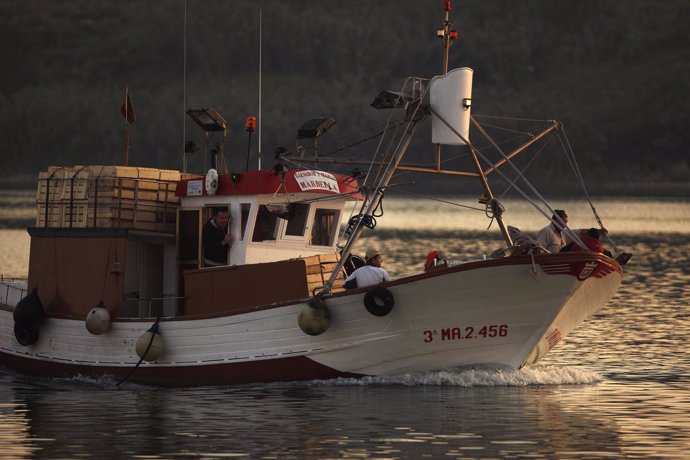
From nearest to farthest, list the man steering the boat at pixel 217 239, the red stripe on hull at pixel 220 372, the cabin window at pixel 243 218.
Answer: the red stripe on hull at pixel 220 372 → the man steering the boat at pixel 217 239 → the cabin window at pixel 243 218

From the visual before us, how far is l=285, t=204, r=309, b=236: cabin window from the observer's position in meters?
30.3

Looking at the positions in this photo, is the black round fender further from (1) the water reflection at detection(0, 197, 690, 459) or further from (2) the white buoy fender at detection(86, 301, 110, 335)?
(2) the white buoy fender at detection(86, 301, 110, 335)

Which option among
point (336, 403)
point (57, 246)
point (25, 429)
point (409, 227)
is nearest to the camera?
point (25, 429)

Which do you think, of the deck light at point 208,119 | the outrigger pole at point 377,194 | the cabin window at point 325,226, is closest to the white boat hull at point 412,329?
the outrigger pole at point 377,194

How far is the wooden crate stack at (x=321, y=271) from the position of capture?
28.4m

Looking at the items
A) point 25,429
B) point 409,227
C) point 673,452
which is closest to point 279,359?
point 25,429

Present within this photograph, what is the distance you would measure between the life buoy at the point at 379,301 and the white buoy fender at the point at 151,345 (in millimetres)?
4139

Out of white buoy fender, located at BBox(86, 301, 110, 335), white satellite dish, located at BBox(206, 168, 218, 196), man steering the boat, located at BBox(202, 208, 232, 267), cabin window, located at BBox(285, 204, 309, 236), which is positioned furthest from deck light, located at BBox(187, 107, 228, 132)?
white buoy fender, located at BBox(86, 301, 110, 335)

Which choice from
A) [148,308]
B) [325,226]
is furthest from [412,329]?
[148,308]

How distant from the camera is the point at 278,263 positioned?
28.5 metres

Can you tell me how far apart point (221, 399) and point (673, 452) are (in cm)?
805

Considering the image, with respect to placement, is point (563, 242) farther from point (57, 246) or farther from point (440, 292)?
point (57, 246)

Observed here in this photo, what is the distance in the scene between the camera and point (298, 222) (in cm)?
3041

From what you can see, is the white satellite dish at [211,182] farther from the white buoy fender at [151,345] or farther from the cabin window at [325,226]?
the white buoy fender at [151,345]
